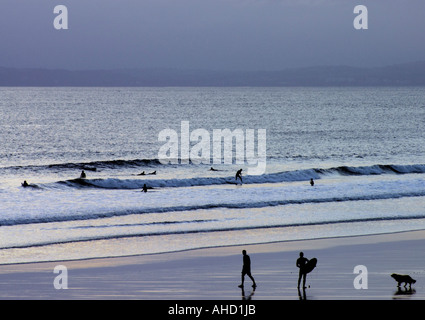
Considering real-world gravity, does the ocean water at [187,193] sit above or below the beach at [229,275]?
above

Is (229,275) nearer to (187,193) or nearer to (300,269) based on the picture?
(300,269)

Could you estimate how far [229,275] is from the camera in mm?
18203

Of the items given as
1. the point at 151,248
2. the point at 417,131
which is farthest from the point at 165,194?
→ the point at 417,131

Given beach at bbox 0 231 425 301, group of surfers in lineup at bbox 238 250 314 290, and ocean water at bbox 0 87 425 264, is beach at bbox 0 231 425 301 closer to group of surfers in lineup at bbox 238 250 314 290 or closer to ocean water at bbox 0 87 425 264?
group of surfers in lineup at bbox 238 250 314 290

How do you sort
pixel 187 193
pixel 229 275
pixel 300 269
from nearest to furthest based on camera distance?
pixel 300 269 → pixel 229 275 → pixel 187 193

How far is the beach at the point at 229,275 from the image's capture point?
1584 centimetres

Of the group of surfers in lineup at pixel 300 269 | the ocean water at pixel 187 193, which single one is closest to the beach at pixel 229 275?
the group of surfers in lineup at pixel 300 269

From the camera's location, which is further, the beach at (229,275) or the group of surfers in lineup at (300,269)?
the group of surfers in lineup at (300,269)

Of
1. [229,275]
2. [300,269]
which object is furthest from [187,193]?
[300,269]

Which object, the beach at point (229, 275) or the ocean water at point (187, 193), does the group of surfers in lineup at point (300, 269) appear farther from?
the ocean water at point (187, 193)

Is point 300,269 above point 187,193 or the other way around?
the other way around

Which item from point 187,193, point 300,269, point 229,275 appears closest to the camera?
point 300,269

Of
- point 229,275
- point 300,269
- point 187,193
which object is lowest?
point 229,275

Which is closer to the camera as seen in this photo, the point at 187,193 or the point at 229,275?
the point at 229,275
